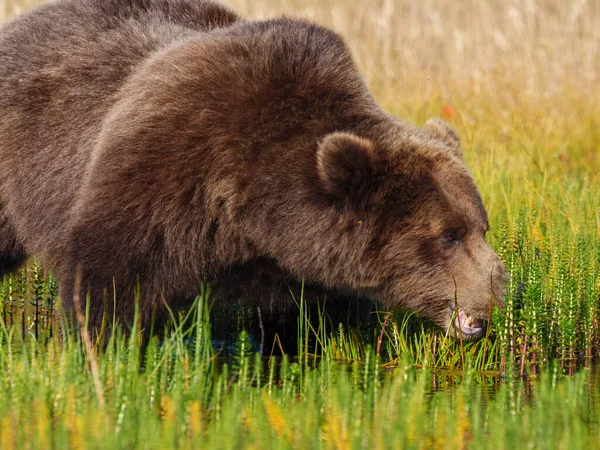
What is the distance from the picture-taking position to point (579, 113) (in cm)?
1066

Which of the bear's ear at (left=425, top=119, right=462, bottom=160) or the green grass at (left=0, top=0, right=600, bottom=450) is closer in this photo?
the green grass at (left=0, top=0, right=600, bottom=450)

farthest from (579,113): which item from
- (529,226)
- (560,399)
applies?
(560,399)

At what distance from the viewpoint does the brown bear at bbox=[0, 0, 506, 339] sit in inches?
192

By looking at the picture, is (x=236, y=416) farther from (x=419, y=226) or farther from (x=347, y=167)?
(x=419, y=226)

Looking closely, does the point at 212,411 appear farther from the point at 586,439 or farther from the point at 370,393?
the point at 586,439

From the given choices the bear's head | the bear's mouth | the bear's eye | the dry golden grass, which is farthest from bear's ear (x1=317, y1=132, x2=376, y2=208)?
the dry golden grass

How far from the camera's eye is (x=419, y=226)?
4.96 meters

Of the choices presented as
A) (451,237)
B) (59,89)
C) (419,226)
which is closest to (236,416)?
(419,226)

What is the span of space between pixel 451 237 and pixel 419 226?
19 cm

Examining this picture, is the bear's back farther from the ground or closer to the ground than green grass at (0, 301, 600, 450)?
farther from the ground

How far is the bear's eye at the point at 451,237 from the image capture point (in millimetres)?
4988

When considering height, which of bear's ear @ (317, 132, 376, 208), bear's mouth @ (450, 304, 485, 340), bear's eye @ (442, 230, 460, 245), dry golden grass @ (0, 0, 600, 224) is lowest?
bear's mouth @ (450, 304, 485, 340)

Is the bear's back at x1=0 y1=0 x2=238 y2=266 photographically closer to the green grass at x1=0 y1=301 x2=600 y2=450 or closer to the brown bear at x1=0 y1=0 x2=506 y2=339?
the brown bear at x1=0 y1=0 x2=506 y2=339

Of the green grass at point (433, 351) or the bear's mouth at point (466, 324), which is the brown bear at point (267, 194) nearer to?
the bear's mouth at point (466, 324)
